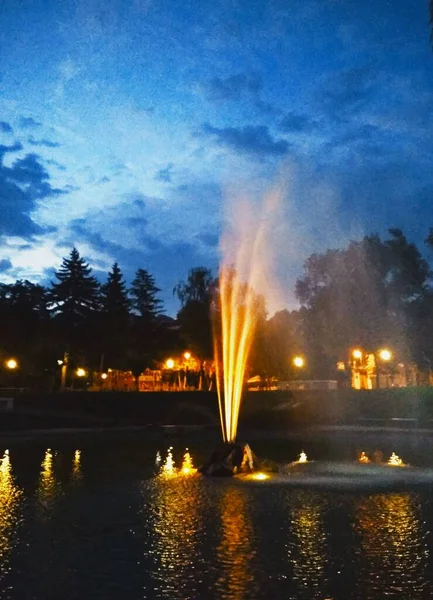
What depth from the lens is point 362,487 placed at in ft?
50.6

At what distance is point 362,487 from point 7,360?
48.6 metres

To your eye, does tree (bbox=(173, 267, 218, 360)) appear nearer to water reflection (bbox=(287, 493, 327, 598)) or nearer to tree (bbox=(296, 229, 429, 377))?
tree (bbox=(296, 229, 429, 377))

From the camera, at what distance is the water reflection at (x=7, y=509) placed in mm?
9492

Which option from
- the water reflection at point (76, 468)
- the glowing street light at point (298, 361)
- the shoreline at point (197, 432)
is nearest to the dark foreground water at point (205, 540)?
the water reflection at point (76, 468)

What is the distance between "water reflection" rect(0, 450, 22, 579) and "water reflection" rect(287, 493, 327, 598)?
3.62 m

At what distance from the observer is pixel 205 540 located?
397 inches

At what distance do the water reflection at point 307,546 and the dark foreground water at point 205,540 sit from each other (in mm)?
19

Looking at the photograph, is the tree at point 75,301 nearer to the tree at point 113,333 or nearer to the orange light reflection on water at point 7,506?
the tree at point 113,333

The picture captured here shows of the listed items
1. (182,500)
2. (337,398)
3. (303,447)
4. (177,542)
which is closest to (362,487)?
(182,500)

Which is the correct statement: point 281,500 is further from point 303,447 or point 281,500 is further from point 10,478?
point 303,447

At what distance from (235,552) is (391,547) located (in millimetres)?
2224

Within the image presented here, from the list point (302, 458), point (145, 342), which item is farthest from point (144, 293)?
point (302, 458)

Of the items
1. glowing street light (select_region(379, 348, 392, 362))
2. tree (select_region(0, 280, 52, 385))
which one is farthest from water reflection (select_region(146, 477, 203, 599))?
tree (select_region(0, 280, 52, 385))

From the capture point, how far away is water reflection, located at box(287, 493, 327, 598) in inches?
305
